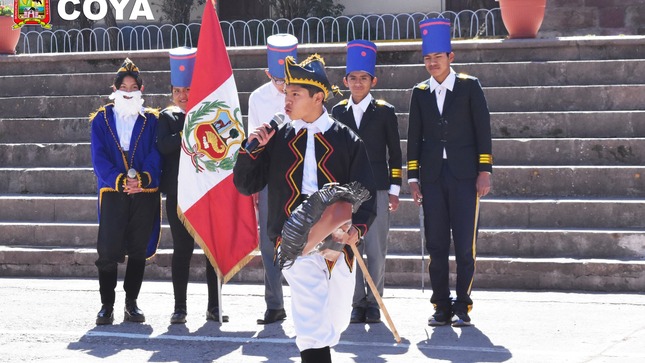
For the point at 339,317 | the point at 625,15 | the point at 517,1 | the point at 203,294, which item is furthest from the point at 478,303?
the point at 625,15

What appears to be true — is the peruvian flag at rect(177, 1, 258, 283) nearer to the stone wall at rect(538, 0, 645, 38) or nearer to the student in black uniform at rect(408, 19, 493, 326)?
the student in black uniform at rect(408, 19, 493, 326)

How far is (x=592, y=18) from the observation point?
17.5 m

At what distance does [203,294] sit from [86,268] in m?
1.69

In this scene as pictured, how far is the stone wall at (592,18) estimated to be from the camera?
17.5m

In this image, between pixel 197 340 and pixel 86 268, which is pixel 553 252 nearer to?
pixel 197 340

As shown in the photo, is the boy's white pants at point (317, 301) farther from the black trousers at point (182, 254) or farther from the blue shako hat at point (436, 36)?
the black trousers at point (182, 254)

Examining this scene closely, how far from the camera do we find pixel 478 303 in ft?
31.2

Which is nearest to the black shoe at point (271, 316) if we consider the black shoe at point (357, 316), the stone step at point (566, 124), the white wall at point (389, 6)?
the black shoe at point (357, 316)

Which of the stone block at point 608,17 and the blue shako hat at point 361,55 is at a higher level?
the stone block at point 608,17

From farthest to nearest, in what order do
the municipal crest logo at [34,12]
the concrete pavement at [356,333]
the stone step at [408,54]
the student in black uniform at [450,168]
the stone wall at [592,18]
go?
the municipal crest logo at [34,12] < the stone wall at [592,18] < the stone step at [408,54] < the student in black uniform at [450,168] < the concrete pavement at [356,333]

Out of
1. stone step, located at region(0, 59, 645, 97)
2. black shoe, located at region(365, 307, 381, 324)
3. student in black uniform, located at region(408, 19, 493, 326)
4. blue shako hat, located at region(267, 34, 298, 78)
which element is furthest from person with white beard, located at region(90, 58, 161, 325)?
stone step, located at region(0, 59, 645, 97)

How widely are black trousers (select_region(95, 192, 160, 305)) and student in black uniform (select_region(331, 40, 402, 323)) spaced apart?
1.73 metres

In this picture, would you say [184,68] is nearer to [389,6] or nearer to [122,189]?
[122,189]

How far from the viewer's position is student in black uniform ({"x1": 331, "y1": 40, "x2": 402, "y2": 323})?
902 centimetres
